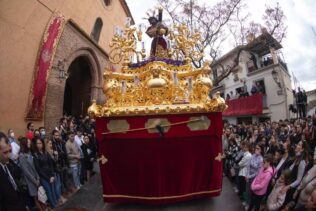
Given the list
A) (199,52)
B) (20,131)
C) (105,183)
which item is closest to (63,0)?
(20,131)

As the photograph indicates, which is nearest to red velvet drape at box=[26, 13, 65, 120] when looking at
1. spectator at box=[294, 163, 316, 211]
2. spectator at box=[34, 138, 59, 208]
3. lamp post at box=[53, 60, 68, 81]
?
lamp post at box=[53, 60, 68, 81]

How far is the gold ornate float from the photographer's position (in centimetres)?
376

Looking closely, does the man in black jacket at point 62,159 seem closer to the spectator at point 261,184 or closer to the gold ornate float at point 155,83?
the gold ornate float at point 155,83

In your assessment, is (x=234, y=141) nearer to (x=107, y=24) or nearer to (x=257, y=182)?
(x=257, y=182)

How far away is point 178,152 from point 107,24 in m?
10.8

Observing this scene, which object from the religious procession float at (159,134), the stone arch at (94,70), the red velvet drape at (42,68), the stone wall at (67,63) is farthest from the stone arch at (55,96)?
the religious procession float at (159,134)

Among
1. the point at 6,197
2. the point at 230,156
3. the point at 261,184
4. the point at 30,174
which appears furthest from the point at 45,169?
the point at 230,156

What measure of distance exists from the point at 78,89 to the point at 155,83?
942 centimetres

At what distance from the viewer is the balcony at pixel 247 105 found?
16.9 m

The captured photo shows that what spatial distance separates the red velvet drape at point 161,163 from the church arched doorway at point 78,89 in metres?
8.42

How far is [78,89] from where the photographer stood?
12.5m

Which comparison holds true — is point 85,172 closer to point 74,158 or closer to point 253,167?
point 74,158

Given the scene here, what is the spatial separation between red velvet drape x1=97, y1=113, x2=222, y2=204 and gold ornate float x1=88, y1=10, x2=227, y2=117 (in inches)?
6.6

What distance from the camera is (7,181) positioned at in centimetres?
210
